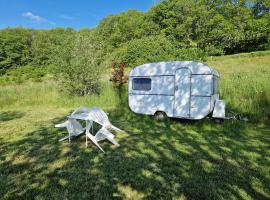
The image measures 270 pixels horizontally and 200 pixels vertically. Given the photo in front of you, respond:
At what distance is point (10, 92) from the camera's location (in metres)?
13.4

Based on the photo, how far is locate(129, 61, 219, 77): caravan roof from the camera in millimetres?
7020

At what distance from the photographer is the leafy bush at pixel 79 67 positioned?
39.0 feet

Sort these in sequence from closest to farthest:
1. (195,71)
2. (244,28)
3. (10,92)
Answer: (195,71) < (10,92) < (244,28)

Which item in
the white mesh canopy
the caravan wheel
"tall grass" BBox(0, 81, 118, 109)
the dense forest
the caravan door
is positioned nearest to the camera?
the white mesh canopy

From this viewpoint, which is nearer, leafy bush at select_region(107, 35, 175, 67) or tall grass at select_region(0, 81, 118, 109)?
tall grass at select_region(0, 81, 118, 109)

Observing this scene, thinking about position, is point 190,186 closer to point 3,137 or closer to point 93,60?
point 3,137

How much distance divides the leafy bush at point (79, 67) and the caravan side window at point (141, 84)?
4.39m

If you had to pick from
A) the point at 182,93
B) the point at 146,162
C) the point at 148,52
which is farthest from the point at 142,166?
the point at 148,52

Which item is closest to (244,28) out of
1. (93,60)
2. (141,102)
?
(93,60)

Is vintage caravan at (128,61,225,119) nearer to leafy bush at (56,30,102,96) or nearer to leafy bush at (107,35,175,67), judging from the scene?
leafy bush at (56,30,102,96)

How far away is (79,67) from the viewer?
11.8 meters

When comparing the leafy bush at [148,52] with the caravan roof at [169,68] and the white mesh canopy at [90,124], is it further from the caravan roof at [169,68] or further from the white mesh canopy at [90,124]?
the white mesh canopy at [90,124]

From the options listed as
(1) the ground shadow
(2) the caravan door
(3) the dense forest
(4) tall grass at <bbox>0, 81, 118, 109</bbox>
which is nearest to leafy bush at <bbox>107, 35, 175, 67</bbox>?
→ (3) the dense forest

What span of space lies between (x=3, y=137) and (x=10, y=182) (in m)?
2.96
